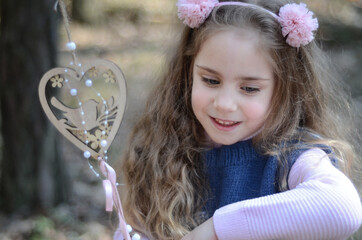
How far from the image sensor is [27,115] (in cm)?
295

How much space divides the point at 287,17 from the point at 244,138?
37 centimetres

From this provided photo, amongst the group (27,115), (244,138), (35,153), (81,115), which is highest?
(81,115)

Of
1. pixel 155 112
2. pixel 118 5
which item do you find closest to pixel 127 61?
pixel 118 5

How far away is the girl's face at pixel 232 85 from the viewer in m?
1.32

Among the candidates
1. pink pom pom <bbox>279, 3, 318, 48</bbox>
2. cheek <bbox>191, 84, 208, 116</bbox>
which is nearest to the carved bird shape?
cheek <bbox>191, 84, 208, 116</bbox>

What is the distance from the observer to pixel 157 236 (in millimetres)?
1558

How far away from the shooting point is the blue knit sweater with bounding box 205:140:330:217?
1.41 metres

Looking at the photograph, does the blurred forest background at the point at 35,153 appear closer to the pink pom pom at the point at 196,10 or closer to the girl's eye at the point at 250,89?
the pink pom pom at the point at 196,10

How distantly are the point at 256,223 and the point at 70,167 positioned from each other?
2.90m

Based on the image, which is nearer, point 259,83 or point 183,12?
point 259,83

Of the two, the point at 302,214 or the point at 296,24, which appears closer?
the point at 302,214

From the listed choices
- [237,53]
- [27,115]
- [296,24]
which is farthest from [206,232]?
[27,115]

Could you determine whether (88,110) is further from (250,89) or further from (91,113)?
(250,89)

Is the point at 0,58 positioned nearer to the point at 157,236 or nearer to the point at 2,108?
the point at 2,108
